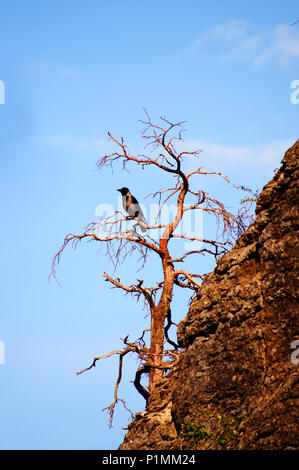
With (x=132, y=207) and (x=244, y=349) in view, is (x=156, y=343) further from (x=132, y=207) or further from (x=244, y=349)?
(x=244, y=349)

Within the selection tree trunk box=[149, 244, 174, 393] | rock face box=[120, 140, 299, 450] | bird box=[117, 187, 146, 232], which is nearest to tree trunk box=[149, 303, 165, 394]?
tree trunk box=[149, 244, 174, 393]

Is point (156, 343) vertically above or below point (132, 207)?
below

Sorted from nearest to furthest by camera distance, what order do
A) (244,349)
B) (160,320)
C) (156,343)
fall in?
(244,349)
(156,343)
(160,320)

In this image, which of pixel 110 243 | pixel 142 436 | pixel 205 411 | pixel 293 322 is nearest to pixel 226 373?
pixel 205 411

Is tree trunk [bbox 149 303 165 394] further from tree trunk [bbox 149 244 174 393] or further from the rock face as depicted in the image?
the rock face

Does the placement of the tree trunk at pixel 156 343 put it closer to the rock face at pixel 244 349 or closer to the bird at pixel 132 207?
the bird at pixel 132 207

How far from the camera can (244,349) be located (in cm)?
788

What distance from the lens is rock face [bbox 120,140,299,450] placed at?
23.7 feet

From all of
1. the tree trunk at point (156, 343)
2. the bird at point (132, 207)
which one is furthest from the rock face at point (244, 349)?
the bird at point (132, 207)

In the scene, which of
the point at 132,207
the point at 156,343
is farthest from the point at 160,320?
the point at 132,207

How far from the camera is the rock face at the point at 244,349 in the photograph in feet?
23.7
